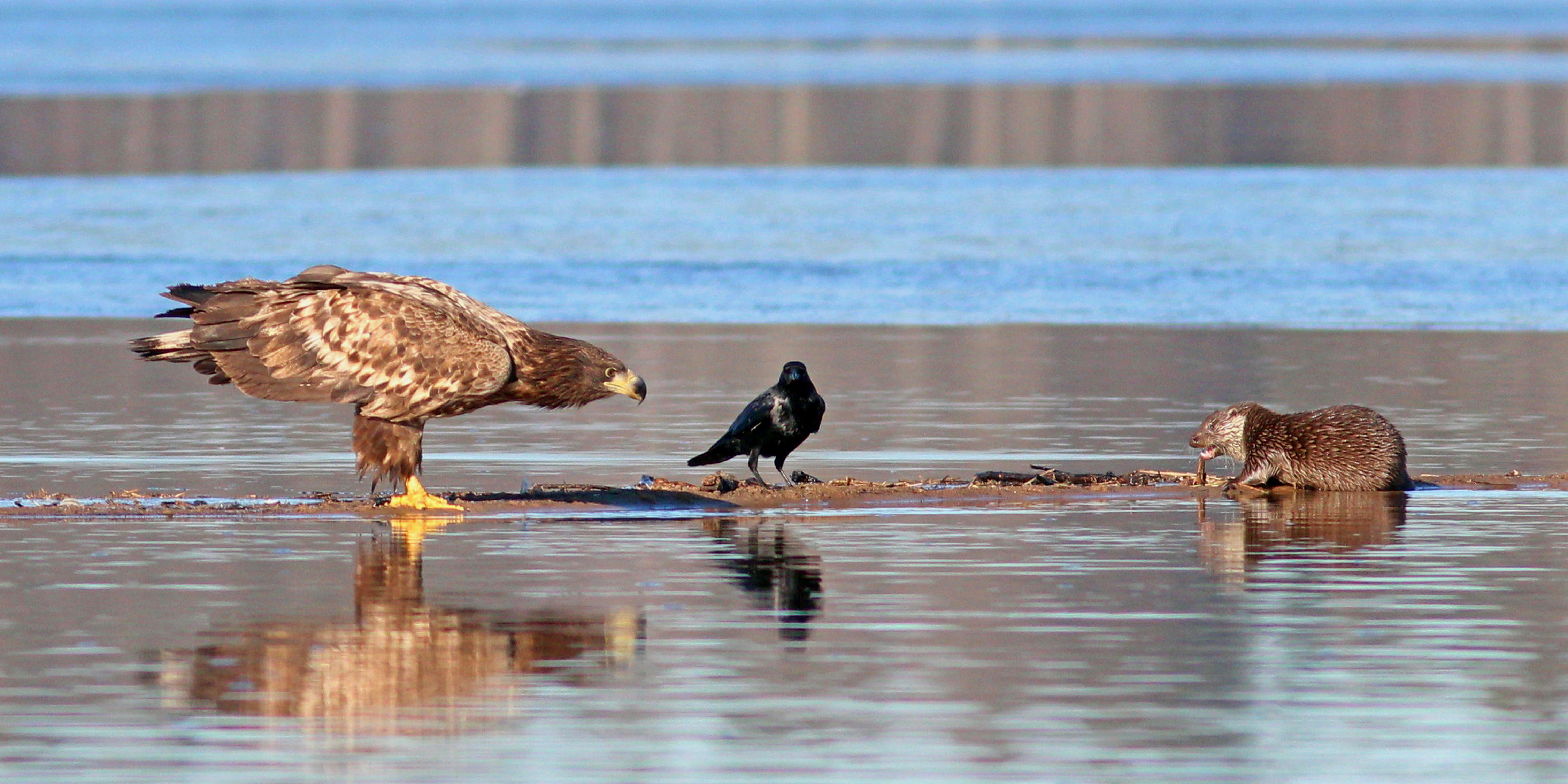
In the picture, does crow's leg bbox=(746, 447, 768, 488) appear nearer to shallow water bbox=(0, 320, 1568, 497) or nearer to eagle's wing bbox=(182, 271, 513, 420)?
shallow water bbox=(0, 320, 1568, 497)

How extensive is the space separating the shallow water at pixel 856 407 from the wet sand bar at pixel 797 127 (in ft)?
68.1

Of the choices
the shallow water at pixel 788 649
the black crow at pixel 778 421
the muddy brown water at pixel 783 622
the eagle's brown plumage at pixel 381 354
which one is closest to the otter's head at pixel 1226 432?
the muddy brown water at pixel 783 622

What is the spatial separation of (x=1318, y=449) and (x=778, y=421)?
273cm

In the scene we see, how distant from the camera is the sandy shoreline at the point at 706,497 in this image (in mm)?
12195

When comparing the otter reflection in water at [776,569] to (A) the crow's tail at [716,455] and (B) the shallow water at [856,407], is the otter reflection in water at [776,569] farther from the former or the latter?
(B) the shallow water at [856,407]

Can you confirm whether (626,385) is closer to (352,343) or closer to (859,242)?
(352,343)

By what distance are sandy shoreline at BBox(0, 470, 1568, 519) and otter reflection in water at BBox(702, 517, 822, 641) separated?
0.54 m

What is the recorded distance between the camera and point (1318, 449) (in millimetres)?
13453

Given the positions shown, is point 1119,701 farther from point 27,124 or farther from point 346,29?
point 346,29

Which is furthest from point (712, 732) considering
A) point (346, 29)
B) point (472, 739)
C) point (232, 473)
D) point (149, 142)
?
point (346, 29)

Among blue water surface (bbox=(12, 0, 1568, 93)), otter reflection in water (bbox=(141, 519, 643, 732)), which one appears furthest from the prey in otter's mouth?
blue water surface (bbox=(12, 0, 1568, 93))

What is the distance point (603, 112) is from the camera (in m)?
56.1

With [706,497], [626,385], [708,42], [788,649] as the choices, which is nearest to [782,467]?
[706,497]

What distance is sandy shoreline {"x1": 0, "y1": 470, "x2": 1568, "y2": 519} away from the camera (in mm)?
12195
